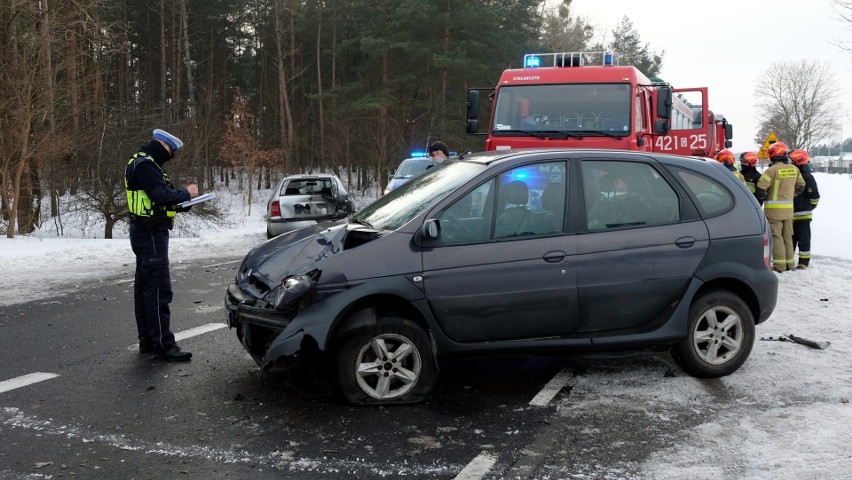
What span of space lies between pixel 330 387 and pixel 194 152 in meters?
18.5

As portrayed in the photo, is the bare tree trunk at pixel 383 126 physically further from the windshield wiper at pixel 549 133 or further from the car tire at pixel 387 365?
the car tire at pixel 387 365

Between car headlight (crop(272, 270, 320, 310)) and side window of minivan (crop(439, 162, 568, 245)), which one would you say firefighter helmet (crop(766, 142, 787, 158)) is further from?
car headlight (crop(272, 270, 320, 310))

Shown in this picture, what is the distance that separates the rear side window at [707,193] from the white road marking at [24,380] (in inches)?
197

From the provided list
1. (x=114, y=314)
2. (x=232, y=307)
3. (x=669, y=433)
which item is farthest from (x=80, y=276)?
(x=669, y=433)

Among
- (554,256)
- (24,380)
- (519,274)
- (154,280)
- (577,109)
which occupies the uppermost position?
(577,109)

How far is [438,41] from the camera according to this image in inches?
1250

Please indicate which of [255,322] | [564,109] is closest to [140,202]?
[255,322]

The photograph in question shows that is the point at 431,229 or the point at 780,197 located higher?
the point at 780,197

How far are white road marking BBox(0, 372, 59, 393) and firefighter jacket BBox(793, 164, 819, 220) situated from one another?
34.1 feet

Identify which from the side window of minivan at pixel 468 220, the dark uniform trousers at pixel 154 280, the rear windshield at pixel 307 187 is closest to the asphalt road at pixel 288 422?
the dark uniform trousers at pixel 154 280

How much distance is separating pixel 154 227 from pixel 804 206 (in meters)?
9.68

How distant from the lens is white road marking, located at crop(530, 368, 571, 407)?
4.65m

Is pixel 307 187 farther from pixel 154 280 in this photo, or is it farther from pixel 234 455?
pixel 234 455

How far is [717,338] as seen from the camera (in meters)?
5.12
